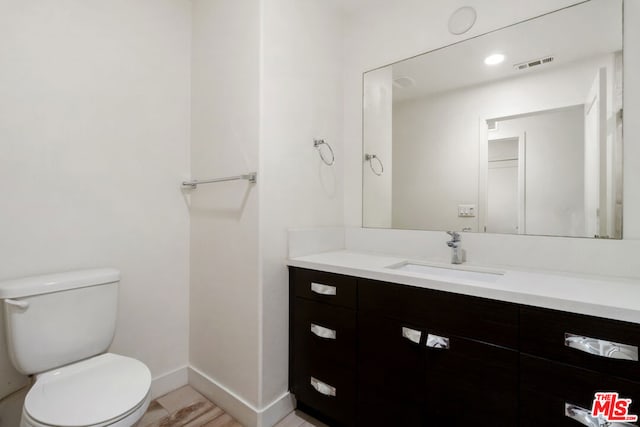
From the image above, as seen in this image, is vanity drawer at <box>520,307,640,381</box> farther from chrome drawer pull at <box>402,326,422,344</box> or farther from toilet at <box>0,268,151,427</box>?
toilet at <box>0,268,151,427</box>

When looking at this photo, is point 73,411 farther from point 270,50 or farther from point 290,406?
point 270,50

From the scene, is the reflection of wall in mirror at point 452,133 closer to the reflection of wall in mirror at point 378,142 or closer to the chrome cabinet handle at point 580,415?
the reflection of wall in mirror at point 378,142

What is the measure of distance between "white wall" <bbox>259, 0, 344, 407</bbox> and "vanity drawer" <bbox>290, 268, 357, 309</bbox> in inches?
4.0

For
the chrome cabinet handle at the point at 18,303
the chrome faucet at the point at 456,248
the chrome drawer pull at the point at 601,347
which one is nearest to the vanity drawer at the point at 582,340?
the chrome drawer pull at the point at 601,347

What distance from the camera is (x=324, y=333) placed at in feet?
4.70

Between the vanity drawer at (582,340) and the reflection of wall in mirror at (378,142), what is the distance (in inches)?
39.3

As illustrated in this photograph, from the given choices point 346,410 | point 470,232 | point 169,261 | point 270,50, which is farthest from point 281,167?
point 346,410

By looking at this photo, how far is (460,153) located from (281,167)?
1.00 m

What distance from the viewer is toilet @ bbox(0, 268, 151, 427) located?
0.96m

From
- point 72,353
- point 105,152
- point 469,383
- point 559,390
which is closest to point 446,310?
point 469,383

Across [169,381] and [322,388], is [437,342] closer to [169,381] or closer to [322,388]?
[322,388]

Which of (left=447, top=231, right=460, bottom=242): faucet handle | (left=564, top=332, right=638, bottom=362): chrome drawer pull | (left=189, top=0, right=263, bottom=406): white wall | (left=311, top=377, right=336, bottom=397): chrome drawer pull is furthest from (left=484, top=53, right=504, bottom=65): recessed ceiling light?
(left=311, top=377, right=336, bottom=397): chrome drawer pull

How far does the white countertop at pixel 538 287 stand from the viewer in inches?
32.8

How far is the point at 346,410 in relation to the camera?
136cm
